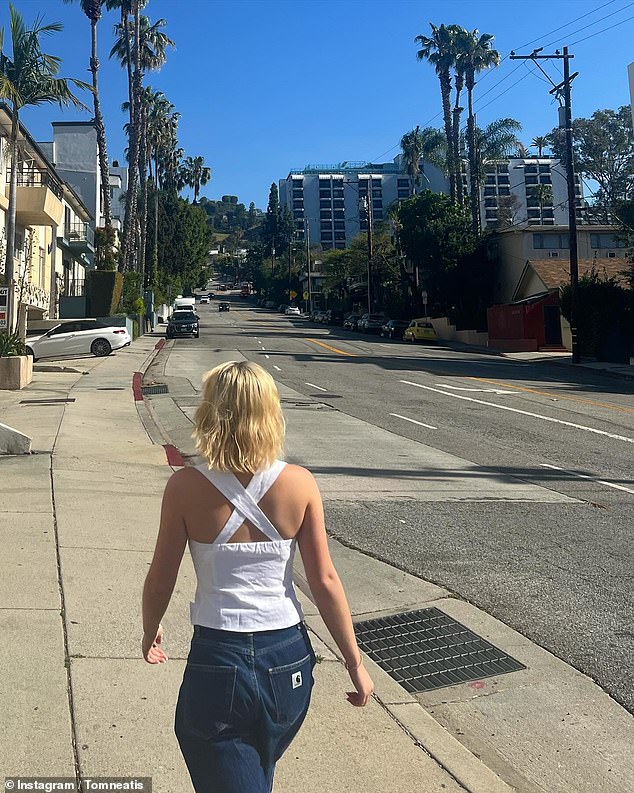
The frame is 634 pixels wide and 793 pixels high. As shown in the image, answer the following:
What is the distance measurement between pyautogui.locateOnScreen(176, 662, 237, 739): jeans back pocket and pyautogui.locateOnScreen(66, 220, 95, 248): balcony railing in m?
45.8

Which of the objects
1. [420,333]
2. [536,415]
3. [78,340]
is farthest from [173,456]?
[420,333]

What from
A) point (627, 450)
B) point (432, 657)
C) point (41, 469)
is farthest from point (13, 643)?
point (627, 450)

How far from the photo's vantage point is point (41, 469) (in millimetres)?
10367

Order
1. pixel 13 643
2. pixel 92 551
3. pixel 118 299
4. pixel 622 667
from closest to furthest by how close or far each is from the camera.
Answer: pixel 13 643
pixel 622 667
pixel 92 551
pixel 118 299

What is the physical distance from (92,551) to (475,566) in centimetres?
321

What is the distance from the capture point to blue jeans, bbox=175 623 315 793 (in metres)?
2.55

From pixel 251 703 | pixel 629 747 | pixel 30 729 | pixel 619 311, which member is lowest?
pixel 629 747

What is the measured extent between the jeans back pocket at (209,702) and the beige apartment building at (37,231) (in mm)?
25340

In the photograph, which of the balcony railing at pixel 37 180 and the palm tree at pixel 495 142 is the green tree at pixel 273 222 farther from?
the balcony railing at pixel 37 180

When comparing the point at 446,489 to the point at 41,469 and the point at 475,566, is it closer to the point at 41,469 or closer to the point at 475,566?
the point at 475,566

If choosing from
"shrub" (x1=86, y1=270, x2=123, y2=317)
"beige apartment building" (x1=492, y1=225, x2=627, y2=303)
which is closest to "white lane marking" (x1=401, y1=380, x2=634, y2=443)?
"shrub" (x1=86, y1=270, x2=123, y2=317)

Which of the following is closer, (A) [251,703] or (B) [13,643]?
(A) [251,703]

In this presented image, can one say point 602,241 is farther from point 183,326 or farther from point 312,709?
point 312,709

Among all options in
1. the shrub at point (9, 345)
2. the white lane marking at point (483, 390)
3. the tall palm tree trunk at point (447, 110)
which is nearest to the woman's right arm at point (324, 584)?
the shrub at point (9, 345)
